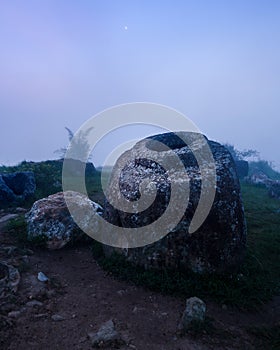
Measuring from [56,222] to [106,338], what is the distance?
14.1ft

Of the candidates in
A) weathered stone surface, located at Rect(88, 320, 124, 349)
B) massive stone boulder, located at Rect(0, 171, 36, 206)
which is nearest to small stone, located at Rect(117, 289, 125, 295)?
weathered stone surface, located at Rect(88, 320, 124, 349)

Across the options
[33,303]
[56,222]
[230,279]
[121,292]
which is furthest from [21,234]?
[230,279]

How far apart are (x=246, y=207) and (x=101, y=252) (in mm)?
8686

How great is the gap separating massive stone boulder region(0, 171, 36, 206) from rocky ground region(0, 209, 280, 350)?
18.6 ft

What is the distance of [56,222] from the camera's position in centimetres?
803

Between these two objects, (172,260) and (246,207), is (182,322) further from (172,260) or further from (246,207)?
(246,207)

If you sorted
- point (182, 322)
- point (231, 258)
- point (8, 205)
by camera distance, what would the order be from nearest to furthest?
point (182, 322) → point (231, 258) → point (8, 205)

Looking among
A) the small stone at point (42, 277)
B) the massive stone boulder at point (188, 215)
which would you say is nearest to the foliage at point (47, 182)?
the small stone at point (42, 277)

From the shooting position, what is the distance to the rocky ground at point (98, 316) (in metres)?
4.41

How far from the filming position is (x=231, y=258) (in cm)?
648

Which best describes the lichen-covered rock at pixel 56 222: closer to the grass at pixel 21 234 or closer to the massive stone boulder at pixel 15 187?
the grass at pixel 21 234

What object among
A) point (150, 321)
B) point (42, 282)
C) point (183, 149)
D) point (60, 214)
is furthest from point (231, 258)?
point (60, 214)

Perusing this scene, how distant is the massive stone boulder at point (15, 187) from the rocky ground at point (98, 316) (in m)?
5.66

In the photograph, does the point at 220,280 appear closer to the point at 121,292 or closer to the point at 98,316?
the point at 121,292
